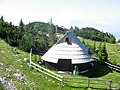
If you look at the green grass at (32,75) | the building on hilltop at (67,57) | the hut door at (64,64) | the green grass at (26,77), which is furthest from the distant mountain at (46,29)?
the green grass at (26,77)

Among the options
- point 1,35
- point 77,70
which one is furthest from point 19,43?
point 77,70

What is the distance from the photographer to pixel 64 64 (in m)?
33.8

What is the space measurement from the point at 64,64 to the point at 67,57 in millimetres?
1165

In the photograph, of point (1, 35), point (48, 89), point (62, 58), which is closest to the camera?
point (48, 89)

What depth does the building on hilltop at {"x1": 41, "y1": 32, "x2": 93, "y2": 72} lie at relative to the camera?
3353 centimetres

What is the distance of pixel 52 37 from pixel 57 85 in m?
29.3

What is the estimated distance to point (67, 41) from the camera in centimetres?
3544

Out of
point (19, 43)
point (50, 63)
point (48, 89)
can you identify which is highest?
point (19, 43)

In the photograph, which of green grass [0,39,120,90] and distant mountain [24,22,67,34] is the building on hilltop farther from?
distant mountain [24,22,67,34]

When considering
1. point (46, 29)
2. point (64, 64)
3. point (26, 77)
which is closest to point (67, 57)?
point (64, 64)

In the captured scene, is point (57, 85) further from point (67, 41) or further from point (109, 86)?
point (67, 41)

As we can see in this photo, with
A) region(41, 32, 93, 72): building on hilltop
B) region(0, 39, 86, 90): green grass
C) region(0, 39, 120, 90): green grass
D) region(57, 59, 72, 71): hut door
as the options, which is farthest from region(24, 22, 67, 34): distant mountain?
region(0, 39, 86, 90): green grass

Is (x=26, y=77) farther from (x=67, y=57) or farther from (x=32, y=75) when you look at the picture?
(x=67, y=57)

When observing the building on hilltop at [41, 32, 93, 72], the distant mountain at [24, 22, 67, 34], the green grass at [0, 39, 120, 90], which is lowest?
the green grass at [0, 39, 120, 90]
